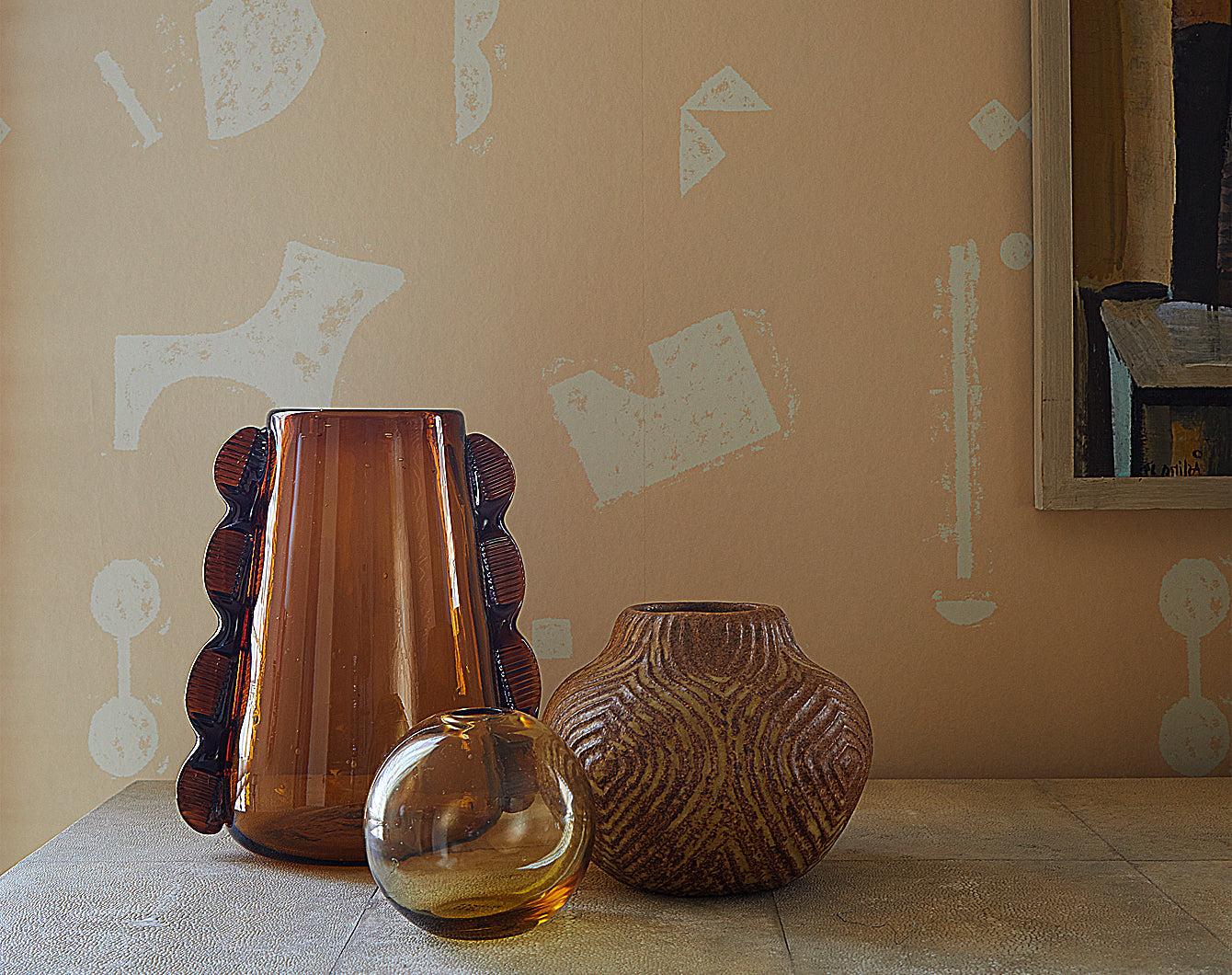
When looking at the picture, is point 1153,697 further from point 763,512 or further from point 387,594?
point 387,594

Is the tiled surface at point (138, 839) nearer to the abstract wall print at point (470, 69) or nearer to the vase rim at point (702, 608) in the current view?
the vase rim at point (702, 608)

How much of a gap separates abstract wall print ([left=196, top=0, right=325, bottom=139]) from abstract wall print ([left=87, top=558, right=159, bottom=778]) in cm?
36

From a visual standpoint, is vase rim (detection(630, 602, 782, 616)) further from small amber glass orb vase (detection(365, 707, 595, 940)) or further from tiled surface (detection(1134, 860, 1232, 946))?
tiled surface (detection(1134, 860, 1232, 946))

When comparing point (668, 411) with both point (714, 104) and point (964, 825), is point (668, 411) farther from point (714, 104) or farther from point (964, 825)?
point (964, 825)

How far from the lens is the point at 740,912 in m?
0.56

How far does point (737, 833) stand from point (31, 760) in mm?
616

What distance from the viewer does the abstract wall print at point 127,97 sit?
849mm

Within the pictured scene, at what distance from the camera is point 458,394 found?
33.5 inches

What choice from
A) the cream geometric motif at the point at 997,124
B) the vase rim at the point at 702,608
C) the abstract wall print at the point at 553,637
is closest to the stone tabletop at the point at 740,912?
the vase rim at the point at 702,608

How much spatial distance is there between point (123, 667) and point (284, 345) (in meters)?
0.29

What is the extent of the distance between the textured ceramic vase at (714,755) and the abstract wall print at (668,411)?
0.27 meters

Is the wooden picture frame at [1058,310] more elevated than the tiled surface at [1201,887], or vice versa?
the wooden picture frame at [1058,310]

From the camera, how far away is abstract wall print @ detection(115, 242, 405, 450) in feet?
2.78

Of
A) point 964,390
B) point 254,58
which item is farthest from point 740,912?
point 254,58
